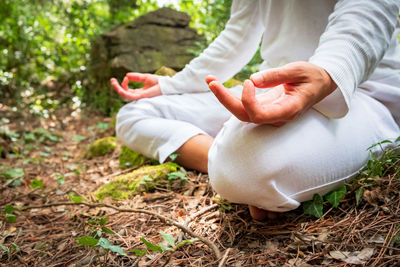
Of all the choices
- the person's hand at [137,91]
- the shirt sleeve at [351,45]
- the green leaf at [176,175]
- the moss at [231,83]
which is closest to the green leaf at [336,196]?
the shirt sleeve at [351,45]

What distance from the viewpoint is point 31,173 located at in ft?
7.36

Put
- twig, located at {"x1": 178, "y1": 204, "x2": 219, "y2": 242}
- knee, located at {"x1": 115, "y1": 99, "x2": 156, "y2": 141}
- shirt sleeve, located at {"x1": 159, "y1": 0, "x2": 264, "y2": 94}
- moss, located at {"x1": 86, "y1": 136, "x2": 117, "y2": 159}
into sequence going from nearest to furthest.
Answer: twig, located at {"x1": 178, "y1": 204, "x2": 219, "y2": 242} → shirt sleeve, located at {"x1": 159, "y1": 0, "x2": 264, "y2": 94} → knee, located at {"x1": 115, "y1": 99, "x2": 156, "y2": 141} → moss, located at {"x1": 86, "y1": 136, "x2": 117, "y2": 159}

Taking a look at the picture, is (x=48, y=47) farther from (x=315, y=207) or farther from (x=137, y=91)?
(x=315, y=207)

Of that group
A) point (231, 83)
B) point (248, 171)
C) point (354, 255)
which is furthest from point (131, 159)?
point (354, 255)

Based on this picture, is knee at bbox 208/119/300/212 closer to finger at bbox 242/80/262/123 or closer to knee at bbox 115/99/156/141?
finger at bbox 242/80/262/123

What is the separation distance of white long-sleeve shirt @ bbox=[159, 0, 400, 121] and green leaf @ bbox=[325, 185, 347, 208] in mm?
293

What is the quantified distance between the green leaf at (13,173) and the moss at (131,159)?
71cm

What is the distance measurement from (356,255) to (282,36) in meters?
1.05

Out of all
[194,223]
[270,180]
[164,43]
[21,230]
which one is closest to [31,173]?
[21,230]

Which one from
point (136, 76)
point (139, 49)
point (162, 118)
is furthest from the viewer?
point (139, 49)

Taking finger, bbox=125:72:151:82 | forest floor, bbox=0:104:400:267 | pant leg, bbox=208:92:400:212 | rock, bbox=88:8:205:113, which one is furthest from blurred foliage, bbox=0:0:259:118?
pant leg, bbox=208:92:400:212

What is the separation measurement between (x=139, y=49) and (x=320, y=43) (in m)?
3.19

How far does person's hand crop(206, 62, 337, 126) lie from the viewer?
0.86 m

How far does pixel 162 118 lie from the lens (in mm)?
1915
